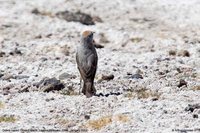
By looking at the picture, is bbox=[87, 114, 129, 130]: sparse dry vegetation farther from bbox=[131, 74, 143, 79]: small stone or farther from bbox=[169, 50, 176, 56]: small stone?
bbox=[169, 50, 176, 56]: small stone

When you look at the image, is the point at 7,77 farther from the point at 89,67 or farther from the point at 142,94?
the point at 142,94

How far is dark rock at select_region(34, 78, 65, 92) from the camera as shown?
18.4 metres

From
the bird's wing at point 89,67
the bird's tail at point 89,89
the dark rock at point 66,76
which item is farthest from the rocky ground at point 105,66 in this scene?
the bird's wing at point 89,67

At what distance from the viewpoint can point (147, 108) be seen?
16172 mm

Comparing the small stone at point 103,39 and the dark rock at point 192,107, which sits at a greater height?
the dark rock at point 192,107

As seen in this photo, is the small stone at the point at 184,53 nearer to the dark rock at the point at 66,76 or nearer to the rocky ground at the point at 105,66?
the rocky ground at the point at 105,66

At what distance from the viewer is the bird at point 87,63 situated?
689 inches

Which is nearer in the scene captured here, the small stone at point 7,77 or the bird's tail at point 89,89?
the bird's tail at point 89,89

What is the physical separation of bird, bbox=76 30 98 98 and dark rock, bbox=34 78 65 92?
0.95 metres

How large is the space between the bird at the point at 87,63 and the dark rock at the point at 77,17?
1037 cm

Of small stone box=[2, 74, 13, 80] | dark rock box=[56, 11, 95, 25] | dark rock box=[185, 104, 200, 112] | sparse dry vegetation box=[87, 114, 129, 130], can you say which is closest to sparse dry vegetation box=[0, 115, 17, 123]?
sparse dry vegetation box=[87, 114, 129, 130]

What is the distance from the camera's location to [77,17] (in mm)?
28422

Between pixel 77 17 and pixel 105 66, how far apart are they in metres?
7.31

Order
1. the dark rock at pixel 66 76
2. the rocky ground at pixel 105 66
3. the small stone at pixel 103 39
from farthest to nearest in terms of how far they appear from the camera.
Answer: the small stone at pixel 103 39 < the dark rock at pixel 66 76 < the rocky ground at pixel 105 66
